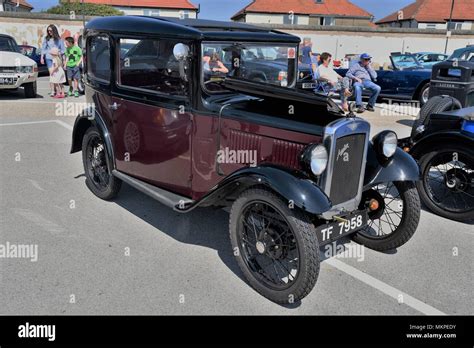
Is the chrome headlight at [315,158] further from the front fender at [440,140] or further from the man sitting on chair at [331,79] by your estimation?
the man sitting on chair at [331,79]

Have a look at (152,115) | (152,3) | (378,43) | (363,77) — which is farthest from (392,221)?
(152,3)

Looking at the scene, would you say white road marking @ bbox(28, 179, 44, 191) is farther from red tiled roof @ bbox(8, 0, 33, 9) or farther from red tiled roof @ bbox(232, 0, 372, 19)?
red tiled roof @ bbox(8, 0, 33, 9)

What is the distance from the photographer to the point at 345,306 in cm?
300

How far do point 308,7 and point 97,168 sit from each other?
48.7m

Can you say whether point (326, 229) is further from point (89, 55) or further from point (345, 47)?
point (345, 47)

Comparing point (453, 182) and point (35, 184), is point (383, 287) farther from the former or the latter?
point (35, 184)

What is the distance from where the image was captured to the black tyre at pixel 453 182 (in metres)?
4.37

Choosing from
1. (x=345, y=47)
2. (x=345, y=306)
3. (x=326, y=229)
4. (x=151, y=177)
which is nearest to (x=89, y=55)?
(x=151, y=177)

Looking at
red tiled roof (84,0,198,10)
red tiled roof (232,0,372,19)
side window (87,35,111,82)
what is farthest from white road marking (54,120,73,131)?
red tiled roof (84,0,198,10)

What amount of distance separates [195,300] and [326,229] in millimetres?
1048

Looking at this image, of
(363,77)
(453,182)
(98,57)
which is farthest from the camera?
(363,77)

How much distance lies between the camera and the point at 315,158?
9.54ft

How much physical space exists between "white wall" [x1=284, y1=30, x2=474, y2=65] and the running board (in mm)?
25359

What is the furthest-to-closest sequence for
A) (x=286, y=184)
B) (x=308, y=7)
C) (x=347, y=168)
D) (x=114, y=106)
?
(x=308, y=7)
(x=114, y=106)
(x=347, y=168)
(x=286, y=184)
